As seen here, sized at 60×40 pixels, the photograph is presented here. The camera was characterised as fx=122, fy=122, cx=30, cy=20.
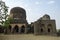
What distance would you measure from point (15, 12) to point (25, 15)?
342cm

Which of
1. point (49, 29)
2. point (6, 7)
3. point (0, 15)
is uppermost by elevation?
point (6, 7)

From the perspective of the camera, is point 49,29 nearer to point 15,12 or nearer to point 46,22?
point 46,22

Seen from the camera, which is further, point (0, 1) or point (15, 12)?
point (15, 12)

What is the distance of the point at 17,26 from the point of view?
33344 mm

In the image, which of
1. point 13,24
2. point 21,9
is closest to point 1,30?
point 13,24

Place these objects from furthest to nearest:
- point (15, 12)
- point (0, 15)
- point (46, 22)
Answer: point (15, 12), point (46, 22), point (0, 15)

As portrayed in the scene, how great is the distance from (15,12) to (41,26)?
9.05 metres

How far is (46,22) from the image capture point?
107 ft

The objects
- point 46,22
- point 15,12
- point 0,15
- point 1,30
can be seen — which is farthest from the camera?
point 15,12

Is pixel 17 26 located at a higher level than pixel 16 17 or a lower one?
lower

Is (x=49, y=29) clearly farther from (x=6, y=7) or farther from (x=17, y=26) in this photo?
(x=6, y=7)

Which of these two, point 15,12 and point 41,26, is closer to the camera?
point 41,26

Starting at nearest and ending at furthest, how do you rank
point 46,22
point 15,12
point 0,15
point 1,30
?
point 0,15, point 1,30, point 46,22, point 15,12

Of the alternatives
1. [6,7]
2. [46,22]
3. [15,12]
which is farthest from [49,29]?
[6,7]
